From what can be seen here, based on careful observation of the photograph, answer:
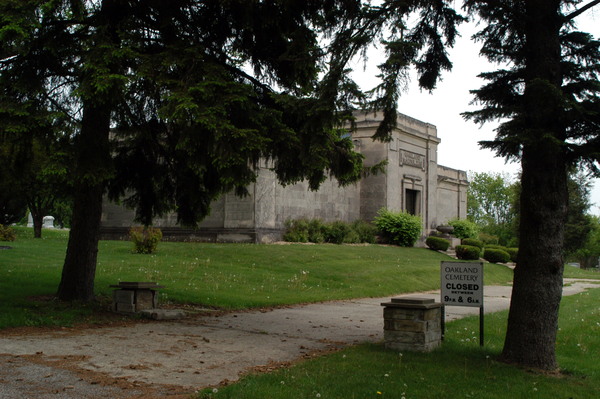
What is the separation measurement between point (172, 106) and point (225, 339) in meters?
3.60

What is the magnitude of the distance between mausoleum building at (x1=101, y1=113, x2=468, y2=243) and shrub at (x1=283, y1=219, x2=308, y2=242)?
0.32 m

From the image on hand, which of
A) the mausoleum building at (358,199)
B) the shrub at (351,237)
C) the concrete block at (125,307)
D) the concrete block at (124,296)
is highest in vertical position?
the mausoleum building at (358,199)

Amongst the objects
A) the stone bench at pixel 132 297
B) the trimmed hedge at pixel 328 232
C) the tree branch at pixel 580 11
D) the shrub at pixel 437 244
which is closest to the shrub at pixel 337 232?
the trimmed hedge at pixel 328 232

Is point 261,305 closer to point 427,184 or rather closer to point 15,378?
point 15,378

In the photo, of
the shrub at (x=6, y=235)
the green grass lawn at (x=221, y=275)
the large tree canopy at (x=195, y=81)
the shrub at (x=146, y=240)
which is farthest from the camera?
the shrub at (x=6, y=235)

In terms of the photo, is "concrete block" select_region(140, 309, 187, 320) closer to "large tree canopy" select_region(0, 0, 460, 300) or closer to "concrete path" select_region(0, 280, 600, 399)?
"concrete path" select_region(0, 280, 600, 399)

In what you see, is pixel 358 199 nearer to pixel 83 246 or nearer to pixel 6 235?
pixel 6 235

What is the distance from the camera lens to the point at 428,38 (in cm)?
946

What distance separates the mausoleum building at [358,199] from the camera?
24.8 metres

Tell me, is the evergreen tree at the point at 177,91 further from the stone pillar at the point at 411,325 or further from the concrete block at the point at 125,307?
the stone pillar at the point at 411,325

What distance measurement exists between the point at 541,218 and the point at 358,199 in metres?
25.4

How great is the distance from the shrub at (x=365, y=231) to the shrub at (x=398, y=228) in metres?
0.49

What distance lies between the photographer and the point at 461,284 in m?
8.68

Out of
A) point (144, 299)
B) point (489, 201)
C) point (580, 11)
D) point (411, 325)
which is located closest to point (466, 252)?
point (144, 299)
